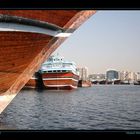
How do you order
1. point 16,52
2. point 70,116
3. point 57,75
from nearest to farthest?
point 16,52
point 70,116
point 57,75

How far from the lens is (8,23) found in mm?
5980

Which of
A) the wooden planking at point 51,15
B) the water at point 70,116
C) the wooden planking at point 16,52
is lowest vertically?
the water at point 70,116

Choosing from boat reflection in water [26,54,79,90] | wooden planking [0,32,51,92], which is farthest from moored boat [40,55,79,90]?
wooden planking [0,32,51,92]

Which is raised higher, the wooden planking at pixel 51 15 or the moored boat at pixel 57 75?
the wooden planking at pixel 51 15

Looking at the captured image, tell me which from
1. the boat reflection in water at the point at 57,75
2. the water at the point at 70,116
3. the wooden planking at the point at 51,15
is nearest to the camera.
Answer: the wooden planking at the point at 51,15

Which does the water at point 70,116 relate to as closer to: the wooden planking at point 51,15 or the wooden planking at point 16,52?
A: the wooden planking at point 16,52

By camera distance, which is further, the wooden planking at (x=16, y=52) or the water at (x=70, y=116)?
the water at (x=70, y=116)

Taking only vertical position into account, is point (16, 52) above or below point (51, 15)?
below

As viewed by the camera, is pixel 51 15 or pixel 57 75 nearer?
pixel 51 15

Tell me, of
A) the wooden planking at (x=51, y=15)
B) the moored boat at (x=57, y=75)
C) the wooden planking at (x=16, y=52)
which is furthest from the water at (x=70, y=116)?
the moored boat at (x=57, y=75)

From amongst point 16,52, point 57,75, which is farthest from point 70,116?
point 57,75

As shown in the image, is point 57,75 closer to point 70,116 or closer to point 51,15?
point 70,116
